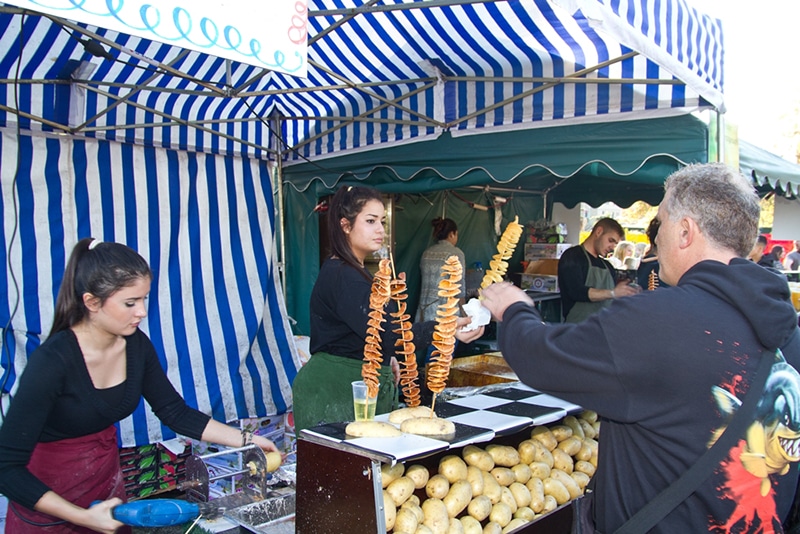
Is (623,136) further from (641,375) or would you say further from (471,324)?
(641,375)

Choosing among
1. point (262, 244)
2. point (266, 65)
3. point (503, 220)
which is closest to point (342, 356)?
point (266, 65)

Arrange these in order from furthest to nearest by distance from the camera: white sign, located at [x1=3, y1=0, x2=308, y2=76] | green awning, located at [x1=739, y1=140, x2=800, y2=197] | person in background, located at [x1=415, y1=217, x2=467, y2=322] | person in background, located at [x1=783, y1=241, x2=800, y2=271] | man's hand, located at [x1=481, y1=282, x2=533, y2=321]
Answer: person in background, located at [x1=783, y1=241, x2=800, y2=271] < person in background, located at [x1=415, y1=217, x2=467, y2=322] < green awning, located at [x1=739, y1=140, x2=800, y2=197] < white sign, located at [x1=3, y1=0, x2=308, y2=76] < man's hand, located at [x1=481, y1=282, x2=533, y2=321]

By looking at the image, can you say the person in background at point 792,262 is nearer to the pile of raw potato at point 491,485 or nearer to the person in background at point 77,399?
the pile of raw potato at point 491,485

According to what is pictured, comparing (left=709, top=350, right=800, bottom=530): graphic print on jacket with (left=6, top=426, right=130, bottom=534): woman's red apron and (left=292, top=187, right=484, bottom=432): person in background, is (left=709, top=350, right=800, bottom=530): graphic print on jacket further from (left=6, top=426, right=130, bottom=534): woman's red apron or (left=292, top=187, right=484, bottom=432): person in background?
(left=6, top=426, right=130, bottom=534): woman's red apron

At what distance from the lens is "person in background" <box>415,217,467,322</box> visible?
6703mm

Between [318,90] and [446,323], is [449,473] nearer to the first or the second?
[446,323]

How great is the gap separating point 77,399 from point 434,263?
4982 mm

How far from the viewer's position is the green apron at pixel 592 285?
5.33 m

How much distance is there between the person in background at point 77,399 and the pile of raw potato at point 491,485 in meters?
0.92

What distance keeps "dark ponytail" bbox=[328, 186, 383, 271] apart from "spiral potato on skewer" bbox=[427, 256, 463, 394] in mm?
658

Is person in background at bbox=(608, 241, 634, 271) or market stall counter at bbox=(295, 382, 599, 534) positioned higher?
person in background at bbox=(608, 241, 634, 271)

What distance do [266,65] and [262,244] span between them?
341 centimetres

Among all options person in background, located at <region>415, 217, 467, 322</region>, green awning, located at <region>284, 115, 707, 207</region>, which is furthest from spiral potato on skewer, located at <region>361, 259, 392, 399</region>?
person in background, located at <region>415, 217, 467, 322</region>

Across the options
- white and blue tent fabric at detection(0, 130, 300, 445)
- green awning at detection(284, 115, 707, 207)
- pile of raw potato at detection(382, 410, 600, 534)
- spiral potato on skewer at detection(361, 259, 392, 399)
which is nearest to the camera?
pile of raw potato at detection(382, 410, 600, 534)
